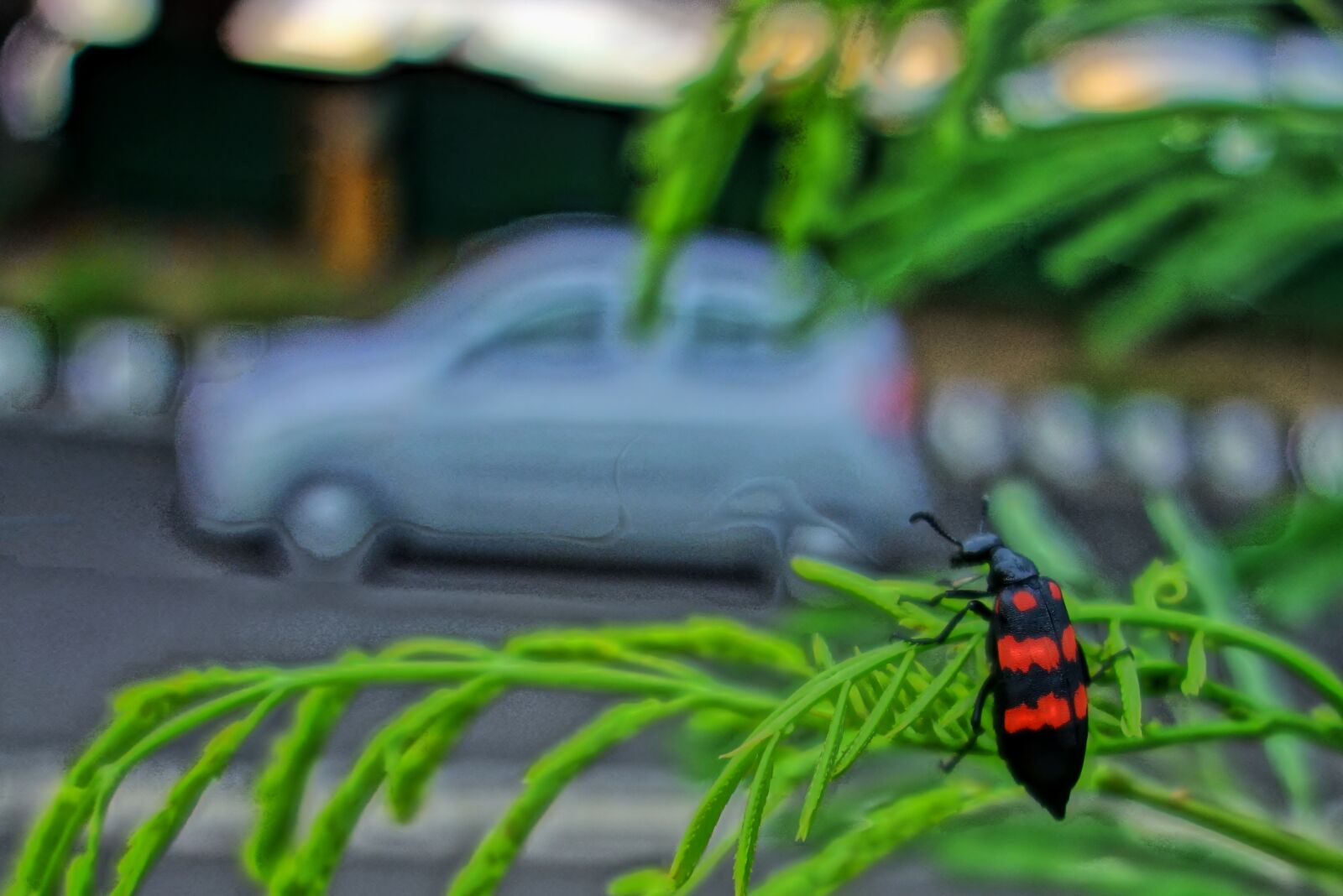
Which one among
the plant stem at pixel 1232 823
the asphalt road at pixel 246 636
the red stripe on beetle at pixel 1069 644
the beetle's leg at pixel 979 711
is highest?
the red stripe on beetle at pixel 1069 644

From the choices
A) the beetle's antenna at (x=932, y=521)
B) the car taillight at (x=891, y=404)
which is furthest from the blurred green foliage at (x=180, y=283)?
the beetle's antenna at (x=932, y=521)

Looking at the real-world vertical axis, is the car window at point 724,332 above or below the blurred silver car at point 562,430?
above

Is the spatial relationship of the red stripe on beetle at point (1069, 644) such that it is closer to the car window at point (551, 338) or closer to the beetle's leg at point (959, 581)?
the beetle's leg at point (959, 581)

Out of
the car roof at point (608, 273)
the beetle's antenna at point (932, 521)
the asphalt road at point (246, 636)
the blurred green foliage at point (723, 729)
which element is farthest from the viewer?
the car roof at point (608, 273)

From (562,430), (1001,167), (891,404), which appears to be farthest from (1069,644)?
(891,404)

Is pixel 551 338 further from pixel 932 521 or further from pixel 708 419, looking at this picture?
pixel 932 521

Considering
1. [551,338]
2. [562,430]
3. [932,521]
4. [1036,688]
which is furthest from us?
[551,338]

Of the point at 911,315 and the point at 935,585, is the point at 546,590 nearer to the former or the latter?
the point at 935,585
